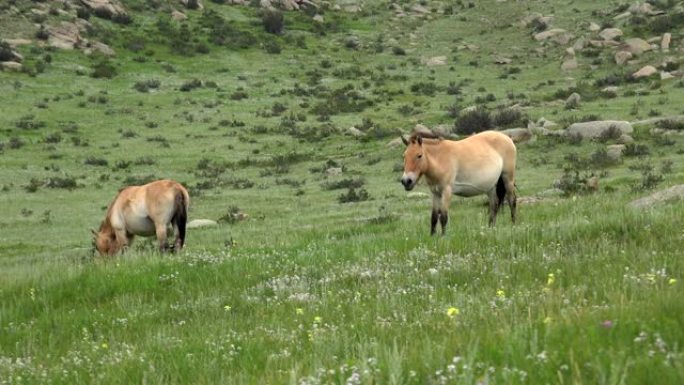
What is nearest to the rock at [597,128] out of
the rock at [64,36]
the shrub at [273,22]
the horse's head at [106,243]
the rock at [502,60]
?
the horse's head at [106,243]

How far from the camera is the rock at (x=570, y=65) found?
54219 mm

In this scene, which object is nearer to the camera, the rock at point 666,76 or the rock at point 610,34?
the rock at point 666,76

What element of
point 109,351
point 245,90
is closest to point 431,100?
point 245,90

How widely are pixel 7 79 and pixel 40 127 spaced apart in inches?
394

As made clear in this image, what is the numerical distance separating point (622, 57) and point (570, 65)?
4.40m

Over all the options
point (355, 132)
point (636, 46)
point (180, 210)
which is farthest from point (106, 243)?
point (636, 46)

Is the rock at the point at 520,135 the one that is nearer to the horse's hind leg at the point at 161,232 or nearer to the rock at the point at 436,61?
the horse's hind leg at the point at 161,232

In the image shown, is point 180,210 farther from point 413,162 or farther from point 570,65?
point 570,65


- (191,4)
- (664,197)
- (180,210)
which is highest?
(664,197)

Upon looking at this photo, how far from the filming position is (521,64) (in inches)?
2387

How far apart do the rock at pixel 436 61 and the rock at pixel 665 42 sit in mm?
19416

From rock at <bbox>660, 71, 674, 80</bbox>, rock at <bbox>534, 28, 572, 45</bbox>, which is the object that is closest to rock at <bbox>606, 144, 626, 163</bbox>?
rock at <bbox>660, 71, 674, 80</bbox>

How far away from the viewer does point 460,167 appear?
46.1 ft

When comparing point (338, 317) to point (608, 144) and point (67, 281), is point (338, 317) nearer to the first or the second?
point (67, 281)
